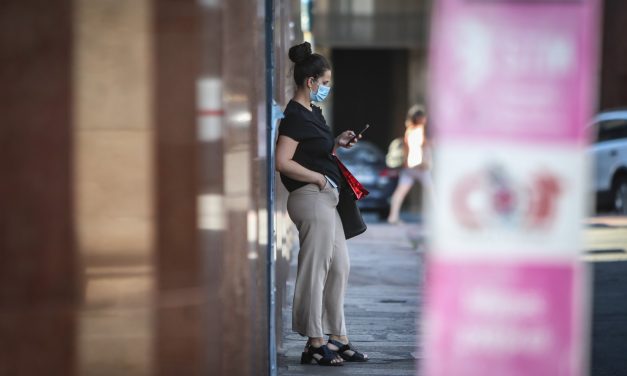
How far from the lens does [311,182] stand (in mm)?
6566

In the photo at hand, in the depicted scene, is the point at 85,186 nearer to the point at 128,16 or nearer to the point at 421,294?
the point at 128,16

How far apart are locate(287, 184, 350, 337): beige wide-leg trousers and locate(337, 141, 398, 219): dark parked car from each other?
13129 millimetres

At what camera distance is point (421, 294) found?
33.4 feet

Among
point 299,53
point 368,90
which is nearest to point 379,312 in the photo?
point 299,53

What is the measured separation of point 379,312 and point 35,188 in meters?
5.27

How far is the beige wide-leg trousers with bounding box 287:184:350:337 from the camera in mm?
6621

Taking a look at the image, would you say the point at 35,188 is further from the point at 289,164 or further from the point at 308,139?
the point at 308,139

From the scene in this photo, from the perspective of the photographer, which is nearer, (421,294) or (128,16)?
(128,16)

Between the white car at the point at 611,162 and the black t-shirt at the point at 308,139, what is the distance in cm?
1264

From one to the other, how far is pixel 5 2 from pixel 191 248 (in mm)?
1155

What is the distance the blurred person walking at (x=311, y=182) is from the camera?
256 inches

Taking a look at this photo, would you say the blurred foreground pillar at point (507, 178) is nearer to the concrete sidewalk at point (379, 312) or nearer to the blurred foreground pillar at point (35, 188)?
the blurred foreground pillar at point (35, 188)

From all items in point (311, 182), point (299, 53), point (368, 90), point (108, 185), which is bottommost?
point (311, 182)

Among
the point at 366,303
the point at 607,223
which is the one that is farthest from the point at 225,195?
the point at 607,223
